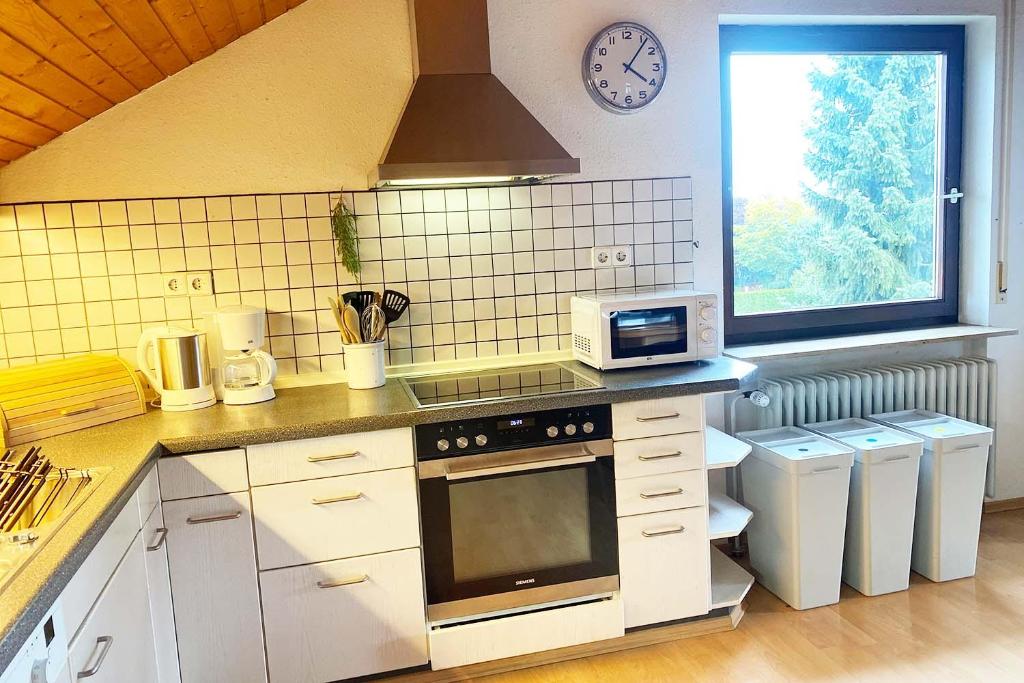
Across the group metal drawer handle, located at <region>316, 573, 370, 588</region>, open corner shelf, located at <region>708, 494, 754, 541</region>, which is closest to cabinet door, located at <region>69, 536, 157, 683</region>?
metal drawer handle, located at <region>316, 573, 370, 588</region>

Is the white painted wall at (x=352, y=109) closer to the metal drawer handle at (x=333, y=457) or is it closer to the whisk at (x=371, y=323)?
the whisk at (x=371, y=323)

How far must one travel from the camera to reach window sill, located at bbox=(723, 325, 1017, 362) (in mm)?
3068

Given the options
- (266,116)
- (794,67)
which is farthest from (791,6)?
(266,116)

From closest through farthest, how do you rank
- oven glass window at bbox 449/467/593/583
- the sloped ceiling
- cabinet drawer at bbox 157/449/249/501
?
the sloped ceiling, cabinet drawer at bbox 157/449/249/501, oven glass window at bbox 449/467/593/583

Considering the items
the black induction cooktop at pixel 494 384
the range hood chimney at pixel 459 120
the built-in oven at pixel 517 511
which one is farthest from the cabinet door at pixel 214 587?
the range hood chimney at pixel 459 120

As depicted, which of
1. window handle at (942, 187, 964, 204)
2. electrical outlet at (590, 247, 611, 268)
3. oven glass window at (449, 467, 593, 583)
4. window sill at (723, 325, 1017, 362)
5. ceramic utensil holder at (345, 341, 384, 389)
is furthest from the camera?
window handle at (942, 187, 964, 204)

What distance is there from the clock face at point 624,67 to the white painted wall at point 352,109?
0.17 ft

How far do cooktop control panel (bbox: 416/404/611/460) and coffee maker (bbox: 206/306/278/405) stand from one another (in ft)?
1.91

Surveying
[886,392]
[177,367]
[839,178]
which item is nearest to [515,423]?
[177,367]

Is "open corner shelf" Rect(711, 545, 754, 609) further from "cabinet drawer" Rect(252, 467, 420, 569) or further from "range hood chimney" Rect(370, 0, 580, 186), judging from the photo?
"range hood chimney" Rect(370, 0, 580, 186)

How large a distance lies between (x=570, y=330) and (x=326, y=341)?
2.94 feet

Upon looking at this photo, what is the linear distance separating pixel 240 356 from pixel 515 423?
0.92 metres

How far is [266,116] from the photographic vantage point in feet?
8.54

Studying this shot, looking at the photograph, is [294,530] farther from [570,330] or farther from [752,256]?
[752,256]
